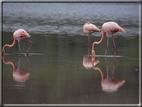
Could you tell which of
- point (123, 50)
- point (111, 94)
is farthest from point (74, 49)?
point (111, 94)

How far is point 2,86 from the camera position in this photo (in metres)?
7.17

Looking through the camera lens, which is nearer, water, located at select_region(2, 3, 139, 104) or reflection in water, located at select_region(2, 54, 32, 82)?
water, located at select_region(2, 3, 139, 104)

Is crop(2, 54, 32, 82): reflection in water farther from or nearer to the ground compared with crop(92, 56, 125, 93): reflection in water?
farther from the ground

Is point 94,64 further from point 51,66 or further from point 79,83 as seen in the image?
point 79,83

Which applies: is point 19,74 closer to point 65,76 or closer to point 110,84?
point 65,76

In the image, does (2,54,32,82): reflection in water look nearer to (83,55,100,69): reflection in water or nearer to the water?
the water

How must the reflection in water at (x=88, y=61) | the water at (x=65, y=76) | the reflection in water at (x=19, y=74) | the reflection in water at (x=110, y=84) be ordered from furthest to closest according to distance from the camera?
the reflection in water at (x=88, y=61) < the reflection in water at (x=19, y=74) < the reflection in water at (x=110, y=84) < the water at (x=65, y=76)

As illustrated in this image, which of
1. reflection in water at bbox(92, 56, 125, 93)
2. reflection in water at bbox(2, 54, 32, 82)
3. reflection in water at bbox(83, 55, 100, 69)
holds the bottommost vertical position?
reflection in water at bbox(92, 56, 125, 93)

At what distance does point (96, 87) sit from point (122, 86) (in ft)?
1.97

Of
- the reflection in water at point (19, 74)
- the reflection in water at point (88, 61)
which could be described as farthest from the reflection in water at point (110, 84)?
the reflection in water at point (19, 74)

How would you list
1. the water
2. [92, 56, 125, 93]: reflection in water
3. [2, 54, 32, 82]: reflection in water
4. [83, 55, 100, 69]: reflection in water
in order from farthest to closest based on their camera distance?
[83, 55, 100, 69]: reflection in water
[2, 54, 32, 82]: reflection in water
[92, 56, 125, 93]: reflection in water
the water

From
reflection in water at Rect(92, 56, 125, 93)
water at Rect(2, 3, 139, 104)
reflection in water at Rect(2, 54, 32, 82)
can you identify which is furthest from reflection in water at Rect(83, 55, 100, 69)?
reflection in water at Rect(2, 54, 32, 82)

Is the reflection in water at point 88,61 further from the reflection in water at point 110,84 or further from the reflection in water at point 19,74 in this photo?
the reflection in water at point 19,74

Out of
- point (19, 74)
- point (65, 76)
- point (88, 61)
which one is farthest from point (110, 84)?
point (88, 61)
